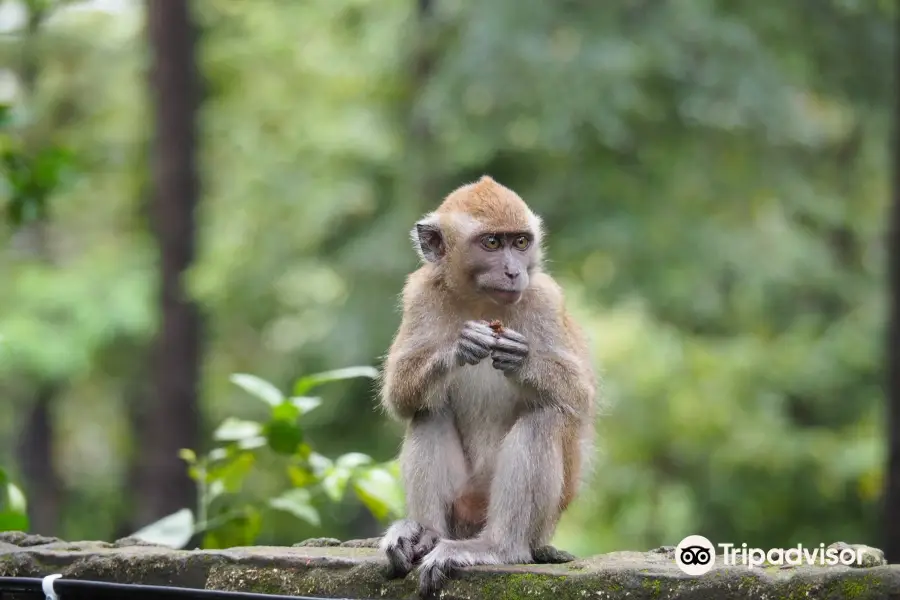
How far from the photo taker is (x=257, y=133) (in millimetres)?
13711

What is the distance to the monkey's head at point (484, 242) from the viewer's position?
4.49 m

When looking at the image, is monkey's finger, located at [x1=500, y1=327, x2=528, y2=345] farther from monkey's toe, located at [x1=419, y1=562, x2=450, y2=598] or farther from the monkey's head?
monkey's toe, located at [x1=419, y1=562, x2=450, y2=598]

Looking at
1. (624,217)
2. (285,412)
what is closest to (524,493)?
(285,412)

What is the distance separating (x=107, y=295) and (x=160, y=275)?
2388 millimetres

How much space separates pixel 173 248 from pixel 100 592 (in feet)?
30.2

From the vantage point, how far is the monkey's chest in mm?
4594

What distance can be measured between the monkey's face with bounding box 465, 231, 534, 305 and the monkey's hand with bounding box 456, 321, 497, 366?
210mm

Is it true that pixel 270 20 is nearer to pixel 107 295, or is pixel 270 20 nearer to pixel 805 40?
pixel 107 295

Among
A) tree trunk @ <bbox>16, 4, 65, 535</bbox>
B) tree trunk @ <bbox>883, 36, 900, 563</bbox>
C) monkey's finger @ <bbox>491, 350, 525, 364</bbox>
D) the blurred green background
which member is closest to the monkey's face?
monkey's finger @ <bbox>491, 350, 525, 364</bbox>

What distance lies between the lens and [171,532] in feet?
17.0

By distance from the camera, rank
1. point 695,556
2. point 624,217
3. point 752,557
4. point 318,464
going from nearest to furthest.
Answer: point 695,556, point 752,557, point 318,464, point 624,217

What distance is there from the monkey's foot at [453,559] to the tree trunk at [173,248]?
817 cm

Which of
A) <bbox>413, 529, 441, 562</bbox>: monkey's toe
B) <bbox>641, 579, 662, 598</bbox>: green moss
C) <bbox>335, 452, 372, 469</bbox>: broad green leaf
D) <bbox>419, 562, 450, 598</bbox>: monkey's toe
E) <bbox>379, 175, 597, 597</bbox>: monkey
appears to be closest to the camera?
<bbox>641, 579, 662, 598</bbox>: green moss

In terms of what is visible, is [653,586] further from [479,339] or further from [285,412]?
[285,412]
